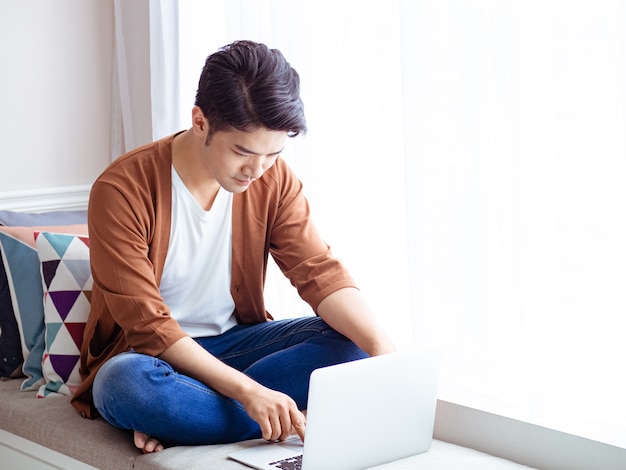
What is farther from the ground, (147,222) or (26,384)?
(147,222)

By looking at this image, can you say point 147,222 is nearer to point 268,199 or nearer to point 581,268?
point 268,199

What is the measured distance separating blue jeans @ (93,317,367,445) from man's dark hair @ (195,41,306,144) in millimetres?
456

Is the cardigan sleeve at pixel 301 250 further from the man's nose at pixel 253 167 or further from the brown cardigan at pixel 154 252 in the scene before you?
the man's nose at pixel 253 167

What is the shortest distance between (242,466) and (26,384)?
0.72 metres

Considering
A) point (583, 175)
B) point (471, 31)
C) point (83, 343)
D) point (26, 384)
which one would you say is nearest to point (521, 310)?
point (583, 175)

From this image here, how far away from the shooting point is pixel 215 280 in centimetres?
187

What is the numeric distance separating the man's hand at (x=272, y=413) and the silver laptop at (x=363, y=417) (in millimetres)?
52

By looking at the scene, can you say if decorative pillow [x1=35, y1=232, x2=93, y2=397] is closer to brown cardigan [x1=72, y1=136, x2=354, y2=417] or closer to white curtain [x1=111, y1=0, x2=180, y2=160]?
brown cardigan [x1=72, y1=136, x2=354, y2=417]

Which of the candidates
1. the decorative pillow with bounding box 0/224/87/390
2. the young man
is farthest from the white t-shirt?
the decorative pillow with bounding box 0/224/87/390

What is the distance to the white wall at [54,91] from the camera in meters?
2.40

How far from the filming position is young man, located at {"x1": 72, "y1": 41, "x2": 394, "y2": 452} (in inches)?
63.5

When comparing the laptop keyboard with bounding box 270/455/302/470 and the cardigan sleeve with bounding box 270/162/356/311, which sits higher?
the cardigan sleeve with bounding box 270/162/356/311

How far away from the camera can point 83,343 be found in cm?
190

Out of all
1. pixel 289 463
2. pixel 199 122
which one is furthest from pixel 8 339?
pixel 289 463
